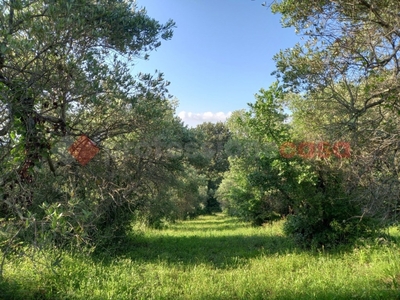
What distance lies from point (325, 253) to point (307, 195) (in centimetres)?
166

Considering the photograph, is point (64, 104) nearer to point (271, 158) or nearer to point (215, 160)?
point (271, 158)

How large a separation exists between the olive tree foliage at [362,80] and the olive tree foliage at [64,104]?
3.04m

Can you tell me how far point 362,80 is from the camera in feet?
19.0

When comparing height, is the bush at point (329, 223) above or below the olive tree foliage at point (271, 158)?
below

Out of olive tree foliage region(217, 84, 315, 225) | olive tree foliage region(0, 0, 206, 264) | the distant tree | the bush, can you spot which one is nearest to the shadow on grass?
the bush

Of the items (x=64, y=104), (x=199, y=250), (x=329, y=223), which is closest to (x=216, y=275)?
(x=199, y=250)

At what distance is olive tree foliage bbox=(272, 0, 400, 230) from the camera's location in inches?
189

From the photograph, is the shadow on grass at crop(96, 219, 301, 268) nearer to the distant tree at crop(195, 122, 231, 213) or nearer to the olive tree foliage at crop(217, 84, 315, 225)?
the olive tree foliage at crop(217, 84, 315, 225)

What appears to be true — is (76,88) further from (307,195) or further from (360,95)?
(307,195)

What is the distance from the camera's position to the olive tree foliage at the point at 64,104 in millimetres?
3416

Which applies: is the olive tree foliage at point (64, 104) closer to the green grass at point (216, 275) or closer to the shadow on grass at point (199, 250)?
the green grass at point (216, 275)

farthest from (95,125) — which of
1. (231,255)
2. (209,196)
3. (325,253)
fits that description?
(209,196)

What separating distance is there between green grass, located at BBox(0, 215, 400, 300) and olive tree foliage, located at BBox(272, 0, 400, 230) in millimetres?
1435

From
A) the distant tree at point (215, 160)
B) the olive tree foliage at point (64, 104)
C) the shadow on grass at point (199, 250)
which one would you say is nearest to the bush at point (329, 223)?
the shadow on grass at point (199, 250)
